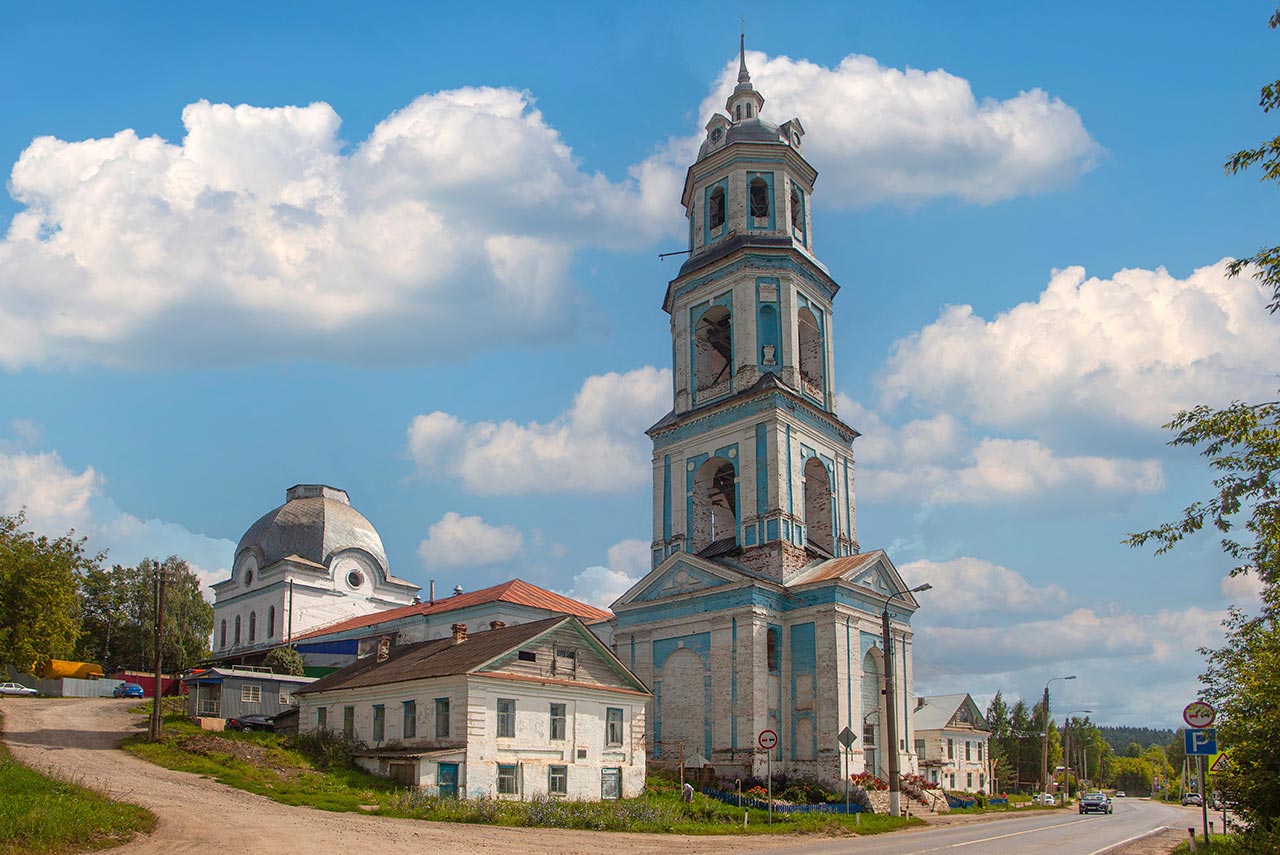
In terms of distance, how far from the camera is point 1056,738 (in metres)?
101

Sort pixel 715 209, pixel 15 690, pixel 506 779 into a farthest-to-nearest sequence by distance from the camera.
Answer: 1. pixel 15 690
2. pixel 715 209
3. pixel 506 779

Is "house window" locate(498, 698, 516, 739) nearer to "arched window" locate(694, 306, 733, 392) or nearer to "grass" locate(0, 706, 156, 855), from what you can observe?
"grass" locate(0, 706, 156, 855)

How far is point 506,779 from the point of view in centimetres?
2991

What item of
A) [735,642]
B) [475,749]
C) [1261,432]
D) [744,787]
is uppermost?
[1261,432]

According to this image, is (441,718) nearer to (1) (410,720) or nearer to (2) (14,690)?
(1) (410,720)

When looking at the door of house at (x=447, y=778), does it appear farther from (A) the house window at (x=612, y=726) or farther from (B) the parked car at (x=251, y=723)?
(B) the parked car at (x=251, y=723)

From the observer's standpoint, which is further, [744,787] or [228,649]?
[228,649]

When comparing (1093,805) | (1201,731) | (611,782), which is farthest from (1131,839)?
(1093,805)

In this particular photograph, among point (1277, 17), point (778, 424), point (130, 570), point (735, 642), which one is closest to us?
point (1277, 17)

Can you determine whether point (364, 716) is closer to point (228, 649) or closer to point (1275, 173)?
point (1275, 173)

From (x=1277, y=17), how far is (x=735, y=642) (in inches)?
1120

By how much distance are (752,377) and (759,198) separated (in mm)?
8805

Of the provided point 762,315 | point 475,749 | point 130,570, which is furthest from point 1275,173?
point 130,570

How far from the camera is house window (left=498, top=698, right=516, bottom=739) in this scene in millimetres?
30188
